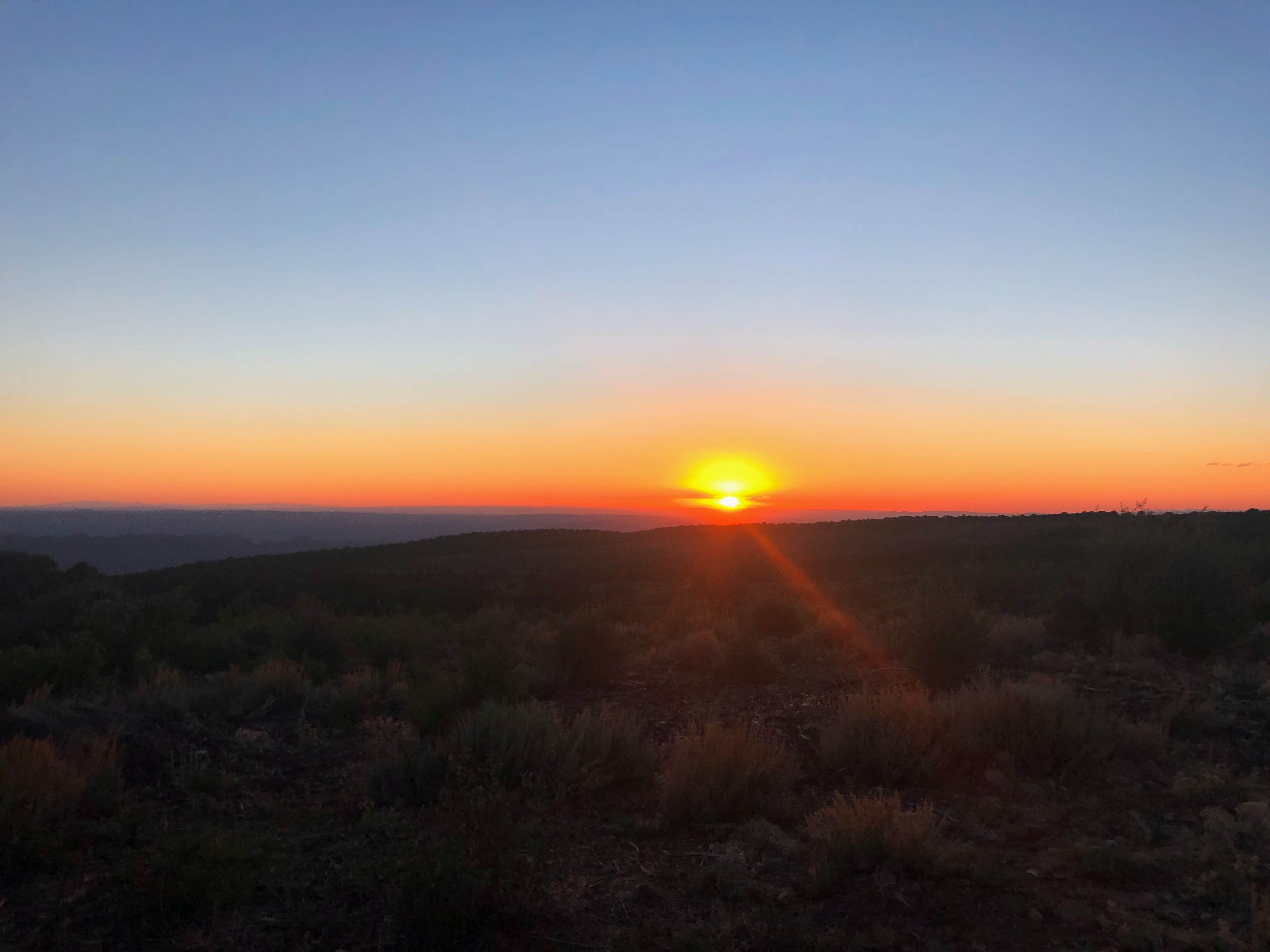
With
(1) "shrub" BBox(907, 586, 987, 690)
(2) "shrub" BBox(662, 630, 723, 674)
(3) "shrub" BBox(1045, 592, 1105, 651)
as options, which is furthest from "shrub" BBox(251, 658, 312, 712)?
(3) "shrub" BBox(1045, 592, 1105, 651)

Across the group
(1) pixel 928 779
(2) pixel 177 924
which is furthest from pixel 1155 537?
(2) pixel 177 924

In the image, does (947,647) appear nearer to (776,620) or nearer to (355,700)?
(776,620)

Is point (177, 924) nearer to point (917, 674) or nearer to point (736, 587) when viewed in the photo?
point (917, 674)

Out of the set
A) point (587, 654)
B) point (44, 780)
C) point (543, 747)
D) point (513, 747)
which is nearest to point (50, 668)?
point (44, 780)

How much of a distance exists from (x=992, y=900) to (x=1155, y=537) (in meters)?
13.4

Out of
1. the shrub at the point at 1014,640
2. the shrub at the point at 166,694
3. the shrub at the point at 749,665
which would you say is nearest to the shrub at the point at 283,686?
the shrub at the point at 166,694

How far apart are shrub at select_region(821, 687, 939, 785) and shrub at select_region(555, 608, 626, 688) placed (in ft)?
17.4

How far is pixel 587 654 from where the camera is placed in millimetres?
14164

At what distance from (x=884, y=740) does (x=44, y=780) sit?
7600 mm

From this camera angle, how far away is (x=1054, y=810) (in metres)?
7.58

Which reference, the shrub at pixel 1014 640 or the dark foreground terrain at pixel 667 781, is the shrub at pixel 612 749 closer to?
the dark foreground terrain at pixel 667 781

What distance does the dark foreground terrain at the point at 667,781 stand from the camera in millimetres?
5406

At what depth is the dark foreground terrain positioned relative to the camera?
5.41 meters

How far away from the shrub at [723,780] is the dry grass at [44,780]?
5035 millimetres
